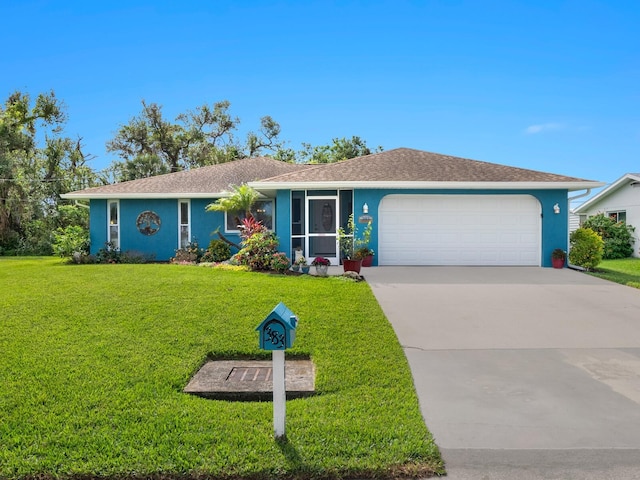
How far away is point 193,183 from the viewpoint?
17.6m

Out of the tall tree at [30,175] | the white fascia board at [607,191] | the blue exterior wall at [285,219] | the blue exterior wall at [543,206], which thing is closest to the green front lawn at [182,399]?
the blue exterior wall at [285,219]

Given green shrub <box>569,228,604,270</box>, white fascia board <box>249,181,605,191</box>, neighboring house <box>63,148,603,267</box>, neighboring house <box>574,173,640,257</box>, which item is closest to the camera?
green shrub <box>569,228,604,270</box>

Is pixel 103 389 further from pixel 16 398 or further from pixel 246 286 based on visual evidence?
pixel 246 286

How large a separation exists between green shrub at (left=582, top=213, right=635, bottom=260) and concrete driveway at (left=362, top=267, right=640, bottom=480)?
42.9 ft

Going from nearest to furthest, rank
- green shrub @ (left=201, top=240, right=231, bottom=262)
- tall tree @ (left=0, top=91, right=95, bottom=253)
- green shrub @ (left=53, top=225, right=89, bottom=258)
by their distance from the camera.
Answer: green shrub @ (left=201, top=240, right=231, bottom=262) → green shrub @ (left=53, top=225, right=89, bottom=258) → tall tree @ (left=0, top=91, right=95, bottom=253)

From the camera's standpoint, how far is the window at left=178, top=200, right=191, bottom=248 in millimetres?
16833

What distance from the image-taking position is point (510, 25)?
14.1 meters

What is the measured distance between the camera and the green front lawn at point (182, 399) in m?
3.00

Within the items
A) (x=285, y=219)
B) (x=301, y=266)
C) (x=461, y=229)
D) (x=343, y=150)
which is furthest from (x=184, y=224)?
(x=343, y=150)

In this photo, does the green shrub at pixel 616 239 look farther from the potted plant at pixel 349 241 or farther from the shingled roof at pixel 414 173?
the potted plant at pixel 349 241

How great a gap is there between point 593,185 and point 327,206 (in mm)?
8290

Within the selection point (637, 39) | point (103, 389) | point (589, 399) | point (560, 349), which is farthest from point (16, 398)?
point (637, 39)

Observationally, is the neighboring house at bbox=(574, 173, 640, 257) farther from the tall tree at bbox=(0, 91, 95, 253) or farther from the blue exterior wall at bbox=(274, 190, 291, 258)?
the tall tree at bbox=(0, 91, 95, 253)

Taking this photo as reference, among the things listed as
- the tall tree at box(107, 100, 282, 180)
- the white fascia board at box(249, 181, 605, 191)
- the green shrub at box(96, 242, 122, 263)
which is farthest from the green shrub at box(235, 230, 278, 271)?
the tall tree at box(107, 100, 282, 180)
